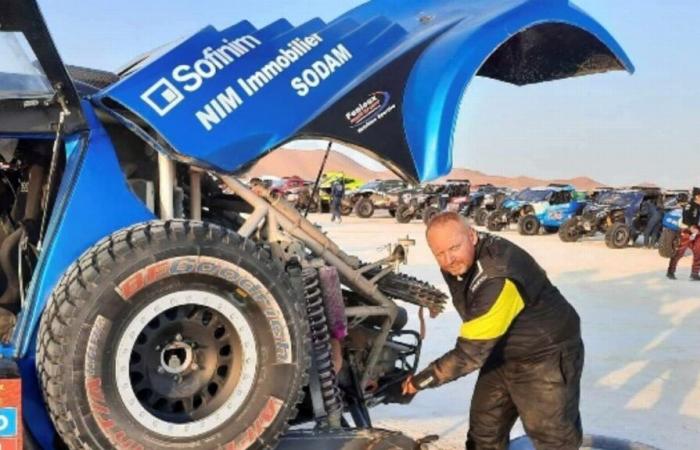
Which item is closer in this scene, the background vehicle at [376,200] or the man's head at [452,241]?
the man's head at [452,241]

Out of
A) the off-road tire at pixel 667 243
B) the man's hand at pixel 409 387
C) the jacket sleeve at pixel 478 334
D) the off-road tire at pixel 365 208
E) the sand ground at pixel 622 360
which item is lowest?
the sand ground at pixel 622 360

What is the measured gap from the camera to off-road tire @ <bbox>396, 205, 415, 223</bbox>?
30.2 meters

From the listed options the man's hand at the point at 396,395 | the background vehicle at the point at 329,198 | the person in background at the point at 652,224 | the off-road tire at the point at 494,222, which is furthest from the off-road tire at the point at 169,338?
the background vehicle at the point at 329,198

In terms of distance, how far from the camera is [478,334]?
3.33m

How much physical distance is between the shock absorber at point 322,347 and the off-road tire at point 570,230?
20.2 m

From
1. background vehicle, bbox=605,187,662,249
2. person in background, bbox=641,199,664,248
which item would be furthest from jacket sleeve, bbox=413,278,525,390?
person in background, bbox=641,199,664,248

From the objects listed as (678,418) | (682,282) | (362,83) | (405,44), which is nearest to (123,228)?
(362,83)

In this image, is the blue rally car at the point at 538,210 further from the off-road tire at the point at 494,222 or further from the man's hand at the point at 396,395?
the man's hand at the point at 396,395

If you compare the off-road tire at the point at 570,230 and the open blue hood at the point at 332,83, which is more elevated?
the open blue hood at the point at 332,83

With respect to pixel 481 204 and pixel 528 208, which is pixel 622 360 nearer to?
pixel 528 208

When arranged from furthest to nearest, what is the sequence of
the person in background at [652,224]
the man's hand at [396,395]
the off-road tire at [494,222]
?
1. the off-road tire at [494,222]
2. the person in background at [652,224]
3. the man's hand at [396,395]

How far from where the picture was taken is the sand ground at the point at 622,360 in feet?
18.2

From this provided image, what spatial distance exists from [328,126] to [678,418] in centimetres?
419

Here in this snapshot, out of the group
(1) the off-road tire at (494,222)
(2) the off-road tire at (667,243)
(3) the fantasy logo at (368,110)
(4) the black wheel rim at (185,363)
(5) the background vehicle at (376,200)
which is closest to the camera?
(4) the black wheel rim at (185,363)
